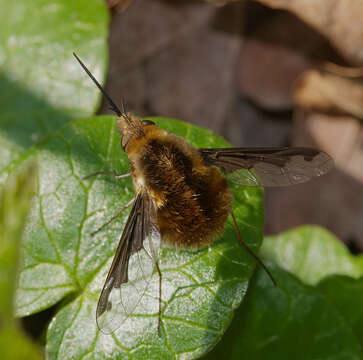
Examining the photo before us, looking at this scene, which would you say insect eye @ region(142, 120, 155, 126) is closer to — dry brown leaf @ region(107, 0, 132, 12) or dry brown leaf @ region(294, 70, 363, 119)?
dry brown leaf @ region(107, 0, 132, 12)

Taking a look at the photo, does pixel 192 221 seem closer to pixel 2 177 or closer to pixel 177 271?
pixel 177 271

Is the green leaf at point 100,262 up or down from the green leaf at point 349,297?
up

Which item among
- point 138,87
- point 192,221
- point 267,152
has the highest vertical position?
point 267,152

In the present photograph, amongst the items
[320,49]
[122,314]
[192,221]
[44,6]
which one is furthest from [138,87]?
[122,314]

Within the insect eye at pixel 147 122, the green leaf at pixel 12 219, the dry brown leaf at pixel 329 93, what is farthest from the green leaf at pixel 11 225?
the dry brown leaf at pixel 329 93

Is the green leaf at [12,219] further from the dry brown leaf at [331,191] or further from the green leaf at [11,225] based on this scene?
the dry brown leaf at [331,191]

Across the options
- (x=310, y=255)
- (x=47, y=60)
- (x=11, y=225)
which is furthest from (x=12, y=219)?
(x=310, y=255)
